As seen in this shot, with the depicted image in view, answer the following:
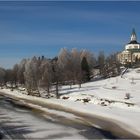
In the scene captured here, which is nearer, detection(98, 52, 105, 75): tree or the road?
the road

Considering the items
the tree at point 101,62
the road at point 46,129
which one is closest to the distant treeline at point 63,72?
the tree at point 101,62

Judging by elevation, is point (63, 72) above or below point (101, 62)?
below

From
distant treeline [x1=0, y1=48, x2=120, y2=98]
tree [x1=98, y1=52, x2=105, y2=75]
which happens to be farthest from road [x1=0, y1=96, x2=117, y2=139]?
tree [x1=98, y1=52, x2=105, y2=75]

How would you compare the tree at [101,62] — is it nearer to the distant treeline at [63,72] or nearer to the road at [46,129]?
the distant treeline at [63,72]

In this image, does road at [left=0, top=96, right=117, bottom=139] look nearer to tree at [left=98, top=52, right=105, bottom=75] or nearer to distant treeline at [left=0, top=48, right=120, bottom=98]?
distant treeline at [left=0, top=48, right=120, bottom=98]

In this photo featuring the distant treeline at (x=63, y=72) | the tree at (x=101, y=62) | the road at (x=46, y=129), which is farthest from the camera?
the tree at (x=101, y=62)

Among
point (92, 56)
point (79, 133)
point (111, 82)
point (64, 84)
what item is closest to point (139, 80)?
point (111, 82)

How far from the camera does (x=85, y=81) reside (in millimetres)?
128500

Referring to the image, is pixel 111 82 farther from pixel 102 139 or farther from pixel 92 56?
pixel 102 139

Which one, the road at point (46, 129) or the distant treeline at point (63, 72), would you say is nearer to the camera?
the road at point (46, 129)

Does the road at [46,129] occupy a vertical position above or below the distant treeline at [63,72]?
below

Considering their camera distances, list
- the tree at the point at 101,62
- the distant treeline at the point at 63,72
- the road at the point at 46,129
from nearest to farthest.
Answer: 1. the road at the point at 46,129
2. the distant treeline at the point at 63,72
3. the tree at the point at 101,62

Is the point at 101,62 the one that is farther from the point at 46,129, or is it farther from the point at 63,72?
the point at 46,129

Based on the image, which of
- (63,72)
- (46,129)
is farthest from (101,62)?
(46,129)
